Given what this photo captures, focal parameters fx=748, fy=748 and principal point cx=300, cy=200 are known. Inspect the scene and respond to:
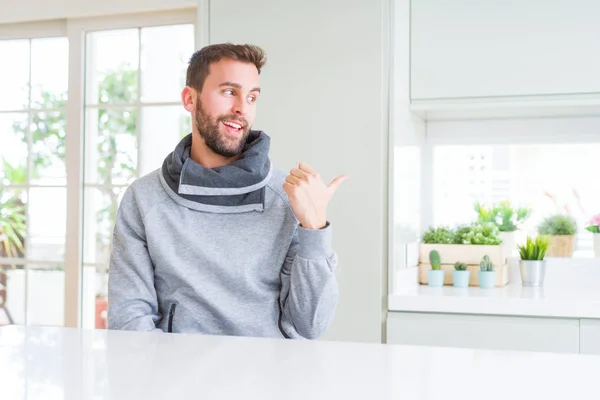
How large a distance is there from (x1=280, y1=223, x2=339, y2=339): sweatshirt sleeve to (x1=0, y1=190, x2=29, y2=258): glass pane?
216cm

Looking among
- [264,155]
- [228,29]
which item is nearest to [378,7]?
[228,29]

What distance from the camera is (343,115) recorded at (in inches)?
107

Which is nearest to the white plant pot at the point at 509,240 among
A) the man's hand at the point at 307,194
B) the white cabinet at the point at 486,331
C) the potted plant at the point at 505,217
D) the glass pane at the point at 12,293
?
the potted plant at the point at 505,217

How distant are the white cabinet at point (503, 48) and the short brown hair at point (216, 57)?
1269mm

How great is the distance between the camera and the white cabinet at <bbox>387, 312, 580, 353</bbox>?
8.21 ft

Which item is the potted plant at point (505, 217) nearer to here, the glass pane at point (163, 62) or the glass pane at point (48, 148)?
the glass pane at point (163, 62)

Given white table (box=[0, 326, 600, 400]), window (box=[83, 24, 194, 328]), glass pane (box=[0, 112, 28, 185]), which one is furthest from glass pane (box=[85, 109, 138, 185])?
white table (box=[0, 326, 600, 400])

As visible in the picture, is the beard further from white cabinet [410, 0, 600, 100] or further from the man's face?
white cabinet [410, 0, 600, 100]

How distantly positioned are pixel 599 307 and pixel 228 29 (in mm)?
1672

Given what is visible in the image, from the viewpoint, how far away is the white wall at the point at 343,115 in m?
2.68

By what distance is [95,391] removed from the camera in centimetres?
85

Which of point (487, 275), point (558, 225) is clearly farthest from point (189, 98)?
point (558, 225)

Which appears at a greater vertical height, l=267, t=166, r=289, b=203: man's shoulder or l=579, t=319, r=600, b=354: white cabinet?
l=267, t=166, r=289, b=203: man's shoulder

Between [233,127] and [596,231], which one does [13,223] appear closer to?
[233,127]
